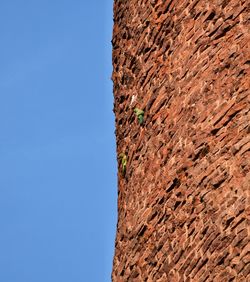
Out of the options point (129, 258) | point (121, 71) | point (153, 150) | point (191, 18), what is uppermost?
point (121, 71)

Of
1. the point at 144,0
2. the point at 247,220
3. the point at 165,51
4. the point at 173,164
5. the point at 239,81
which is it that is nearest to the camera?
the point at 247,220

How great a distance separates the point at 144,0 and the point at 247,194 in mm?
4582

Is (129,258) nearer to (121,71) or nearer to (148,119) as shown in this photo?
(148,119)

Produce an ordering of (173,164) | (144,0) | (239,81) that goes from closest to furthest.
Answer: (239,81) → (173,164) → (144,0)

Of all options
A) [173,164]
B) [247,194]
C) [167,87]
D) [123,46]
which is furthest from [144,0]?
[247,194]

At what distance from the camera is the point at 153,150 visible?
45.4 ft

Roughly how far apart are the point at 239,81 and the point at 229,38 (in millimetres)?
704

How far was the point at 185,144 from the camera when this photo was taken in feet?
42.4

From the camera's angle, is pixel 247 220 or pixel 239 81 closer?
pixel 247 220

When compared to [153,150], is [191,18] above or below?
above

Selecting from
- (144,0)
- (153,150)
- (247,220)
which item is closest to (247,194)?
(247,220)

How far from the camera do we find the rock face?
1182 cm

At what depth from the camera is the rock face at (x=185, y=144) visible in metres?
11.8

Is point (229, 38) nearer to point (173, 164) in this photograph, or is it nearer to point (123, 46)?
point (173, 164)
